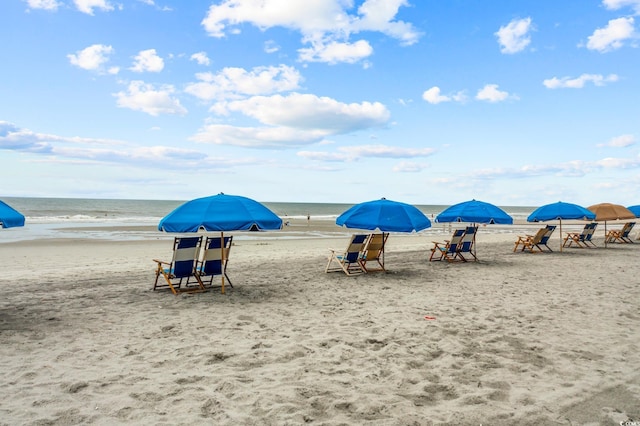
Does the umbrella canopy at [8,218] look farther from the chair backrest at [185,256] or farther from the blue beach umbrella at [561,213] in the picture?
the blue beach umbrella at [561,213]

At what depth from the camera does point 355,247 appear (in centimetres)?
928

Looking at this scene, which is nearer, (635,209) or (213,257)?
(213,257)

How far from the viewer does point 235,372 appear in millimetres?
3871

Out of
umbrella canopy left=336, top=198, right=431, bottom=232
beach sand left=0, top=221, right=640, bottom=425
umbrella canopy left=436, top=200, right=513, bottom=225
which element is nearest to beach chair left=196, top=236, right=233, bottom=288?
beach sand left=0, top=221, right=640, bottom=425

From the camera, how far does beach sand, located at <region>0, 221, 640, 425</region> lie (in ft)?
10.5

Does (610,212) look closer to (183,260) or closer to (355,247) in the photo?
(355,247)

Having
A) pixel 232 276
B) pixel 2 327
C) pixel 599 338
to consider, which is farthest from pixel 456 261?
pixel 2 327

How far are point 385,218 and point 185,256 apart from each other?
3.55 meters

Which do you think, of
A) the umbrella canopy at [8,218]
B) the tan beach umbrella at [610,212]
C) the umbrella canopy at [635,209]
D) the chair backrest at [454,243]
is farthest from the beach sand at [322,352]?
the umbrella canopy at [635,209]

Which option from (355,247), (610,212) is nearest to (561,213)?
(610,212)

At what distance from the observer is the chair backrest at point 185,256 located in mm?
7047

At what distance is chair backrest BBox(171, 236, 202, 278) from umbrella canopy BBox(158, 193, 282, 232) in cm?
57

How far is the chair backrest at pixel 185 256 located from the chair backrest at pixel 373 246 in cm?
365

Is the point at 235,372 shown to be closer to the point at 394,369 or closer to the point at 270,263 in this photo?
the point at 394,369
